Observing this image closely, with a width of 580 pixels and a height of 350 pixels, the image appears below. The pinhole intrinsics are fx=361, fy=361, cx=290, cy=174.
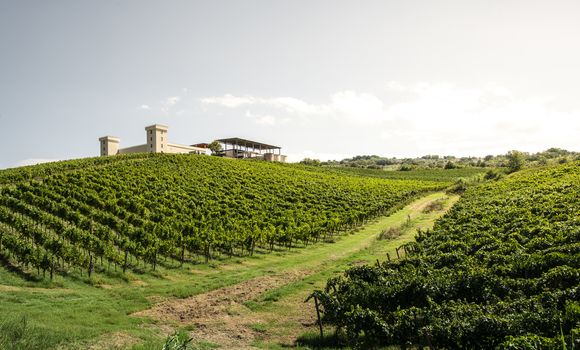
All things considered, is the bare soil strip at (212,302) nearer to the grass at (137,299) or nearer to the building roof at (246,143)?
the grass at (137,299)

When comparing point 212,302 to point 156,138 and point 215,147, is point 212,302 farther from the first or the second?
point 215,147

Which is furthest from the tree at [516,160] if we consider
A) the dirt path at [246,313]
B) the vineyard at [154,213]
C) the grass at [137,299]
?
the dirt path at [246,313]

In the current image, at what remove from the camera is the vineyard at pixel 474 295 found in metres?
9.19

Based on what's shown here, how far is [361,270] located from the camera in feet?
52.9

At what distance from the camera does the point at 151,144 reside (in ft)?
260

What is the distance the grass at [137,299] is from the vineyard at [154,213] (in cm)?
159

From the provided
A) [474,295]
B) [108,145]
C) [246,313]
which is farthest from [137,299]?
[108,145]

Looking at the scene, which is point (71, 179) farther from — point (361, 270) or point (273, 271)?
point (361, 270)

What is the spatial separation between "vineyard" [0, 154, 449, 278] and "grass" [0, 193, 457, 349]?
62.5 inches

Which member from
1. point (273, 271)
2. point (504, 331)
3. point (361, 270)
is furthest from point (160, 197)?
point (504, 331)

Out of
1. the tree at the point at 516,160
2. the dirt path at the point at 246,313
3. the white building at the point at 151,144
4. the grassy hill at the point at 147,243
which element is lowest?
the dirt path at the point at 246,313

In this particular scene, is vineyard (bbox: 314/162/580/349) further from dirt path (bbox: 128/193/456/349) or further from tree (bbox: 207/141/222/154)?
tree (bbox: 207/141/222/154)

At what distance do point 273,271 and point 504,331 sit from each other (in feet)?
53.7

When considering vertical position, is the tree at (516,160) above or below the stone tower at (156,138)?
below
